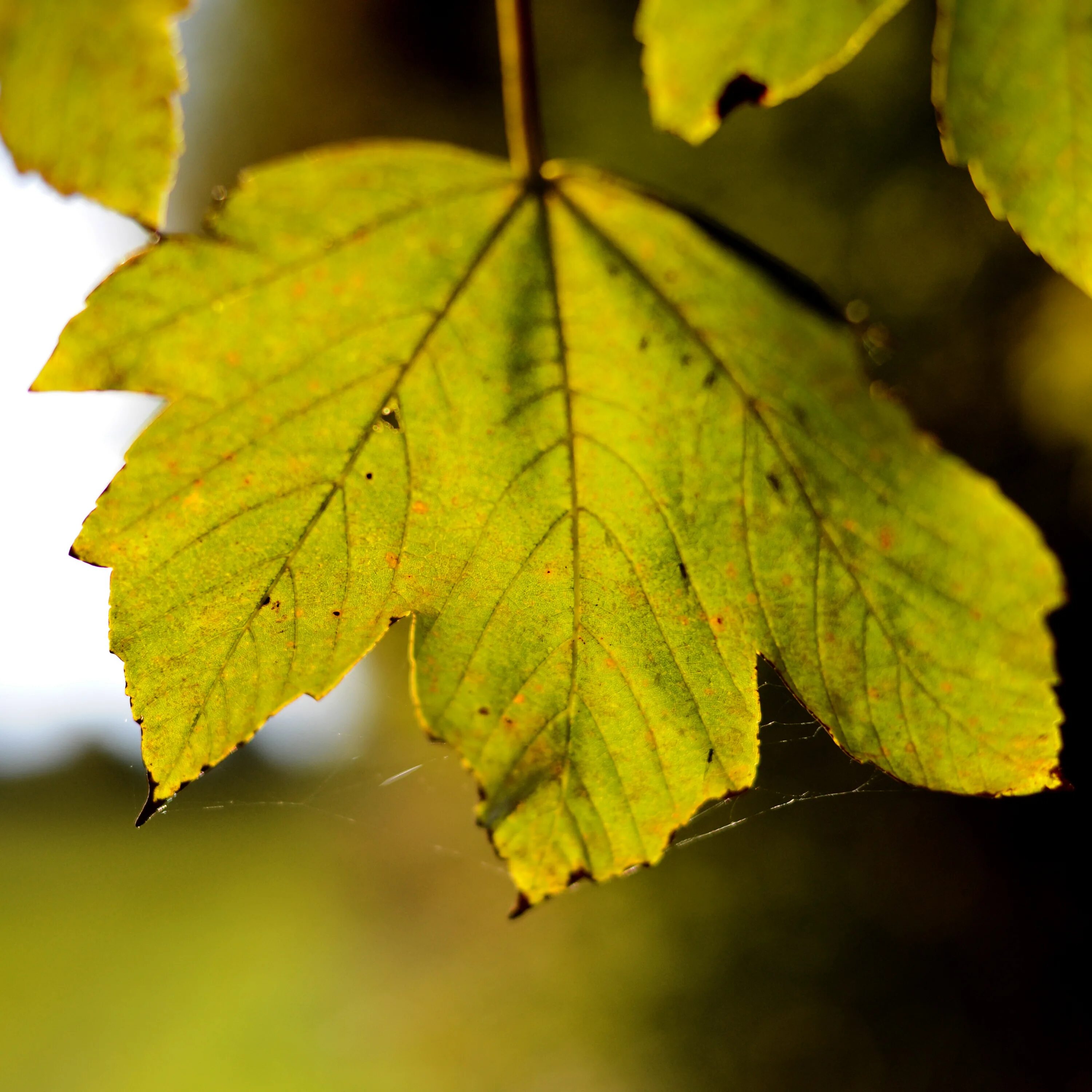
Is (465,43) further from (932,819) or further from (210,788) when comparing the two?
(210,788)

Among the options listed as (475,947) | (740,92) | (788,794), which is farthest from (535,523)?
(475,947)

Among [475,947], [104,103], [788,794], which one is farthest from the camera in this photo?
[475,947]

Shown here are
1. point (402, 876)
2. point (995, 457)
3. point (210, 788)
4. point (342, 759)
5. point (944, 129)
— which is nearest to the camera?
point (944, 129)

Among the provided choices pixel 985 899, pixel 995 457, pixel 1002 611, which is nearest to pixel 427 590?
pixel 1002 611

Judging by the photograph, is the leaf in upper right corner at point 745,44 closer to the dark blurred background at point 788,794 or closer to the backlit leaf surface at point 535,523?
the backlit leaf surface at point 535,523

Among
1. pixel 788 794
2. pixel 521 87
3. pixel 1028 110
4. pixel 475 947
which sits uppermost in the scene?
pixel 521 87

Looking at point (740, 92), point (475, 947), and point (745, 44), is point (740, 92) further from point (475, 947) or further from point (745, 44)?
point (475, 947)
